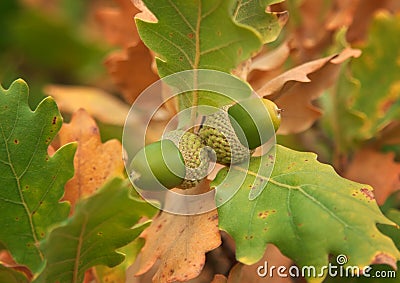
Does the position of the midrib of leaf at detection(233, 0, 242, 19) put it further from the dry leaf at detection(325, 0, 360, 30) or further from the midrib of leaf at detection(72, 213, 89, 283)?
the dry leaf at detection(325, 0, 360, 30)

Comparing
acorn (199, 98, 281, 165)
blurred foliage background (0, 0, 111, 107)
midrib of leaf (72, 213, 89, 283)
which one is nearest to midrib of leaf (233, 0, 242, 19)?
acorn (199, 98, 281, 165)

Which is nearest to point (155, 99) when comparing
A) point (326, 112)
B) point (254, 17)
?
point (326, 112)

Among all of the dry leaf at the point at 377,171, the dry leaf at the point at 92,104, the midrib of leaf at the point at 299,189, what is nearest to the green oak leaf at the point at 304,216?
the midrib of leaf at the point at 299,189

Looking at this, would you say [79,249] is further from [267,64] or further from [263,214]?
[267,64]

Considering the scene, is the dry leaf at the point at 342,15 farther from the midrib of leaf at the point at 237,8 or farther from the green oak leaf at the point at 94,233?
the green oak leaf at the point at 94,233

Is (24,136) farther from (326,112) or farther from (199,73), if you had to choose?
(326,112)

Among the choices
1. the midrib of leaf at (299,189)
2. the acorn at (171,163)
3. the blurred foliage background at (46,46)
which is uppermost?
the acorn at (171,163)
